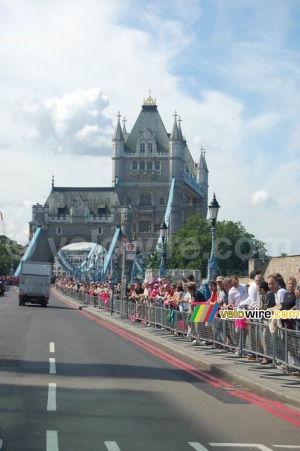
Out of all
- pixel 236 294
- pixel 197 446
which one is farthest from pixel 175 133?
pixel 197 446

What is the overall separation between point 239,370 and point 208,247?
95461mm

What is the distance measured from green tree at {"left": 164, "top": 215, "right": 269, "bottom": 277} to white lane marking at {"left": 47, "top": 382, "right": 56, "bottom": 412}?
9167cm

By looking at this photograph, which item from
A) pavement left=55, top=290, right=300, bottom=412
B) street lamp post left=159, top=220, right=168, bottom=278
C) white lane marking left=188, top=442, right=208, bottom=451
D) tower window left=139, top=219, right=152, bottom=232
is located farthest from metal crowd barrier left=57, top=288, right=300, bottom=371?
tower window left=139, top=219, right=152, bottom=232

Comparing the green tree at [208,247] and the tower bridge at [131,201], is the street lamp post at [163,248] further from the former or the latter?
the tower bridge at [131,201]

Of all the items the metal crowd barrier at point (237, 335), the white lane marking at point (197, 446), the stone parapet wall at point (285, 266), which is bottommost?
the white lane marking at point (197, 446)

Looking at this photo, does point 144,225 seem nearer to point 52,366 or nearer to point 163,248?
point 163,248

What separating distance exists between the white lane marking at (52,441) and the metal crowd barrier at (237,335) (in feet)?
19.3

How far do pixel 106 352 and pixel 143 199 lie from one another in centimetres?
13498

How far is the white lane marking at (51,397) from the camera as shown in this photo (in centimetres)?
1040

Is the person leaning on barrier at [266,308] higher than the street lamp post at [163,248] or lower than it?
lower

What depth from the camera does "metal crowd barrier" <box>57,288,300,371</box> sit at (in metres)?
14.1

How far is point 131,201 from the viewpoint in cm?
15362

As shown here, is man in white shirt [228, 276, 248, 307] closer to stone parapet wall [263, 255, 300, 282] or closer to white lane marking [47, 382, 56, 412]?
white lane marking [47, 382, 56, 412]

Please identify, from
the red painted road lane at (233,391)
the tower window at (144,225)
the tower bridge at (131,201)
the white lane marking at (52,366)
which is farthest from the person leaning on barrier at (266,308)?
the tower window at (144,225)
